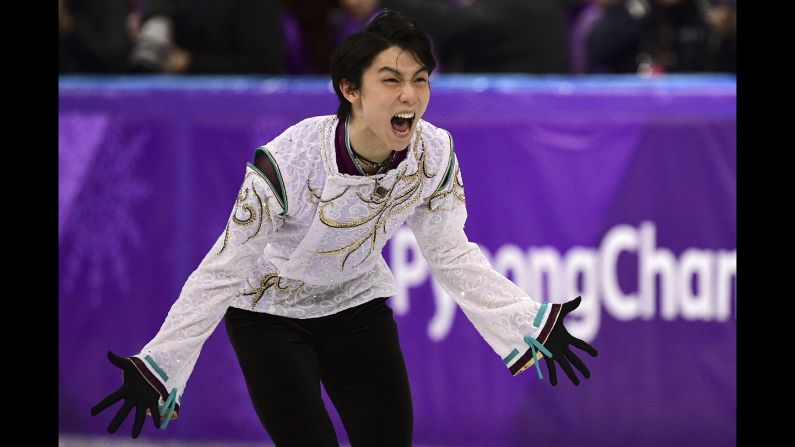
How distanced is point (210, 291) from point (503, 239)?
2.93 meters

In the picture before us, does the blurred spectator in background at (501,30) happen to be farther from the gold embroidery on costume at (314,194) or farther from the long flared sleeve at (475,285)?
the gold embroidery on costume at (314,194)

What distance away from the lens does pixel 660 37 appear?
8344 mm

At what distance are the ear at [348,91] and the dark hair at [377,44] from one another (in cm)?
1

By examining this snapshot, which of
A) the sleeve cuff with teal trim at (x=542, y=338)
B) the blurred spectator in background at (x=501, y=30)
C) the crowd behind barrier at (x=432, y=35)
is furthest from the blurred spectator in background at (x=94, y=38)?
the sleeve cuff with teal trim at (x=542, y=338)

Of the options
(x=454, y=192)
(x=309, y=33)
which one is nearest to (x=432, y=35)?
(x=309, y=33)

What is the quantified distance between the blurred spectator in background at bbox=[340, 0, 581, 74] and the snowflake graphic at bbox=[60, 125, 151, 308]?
1.70m

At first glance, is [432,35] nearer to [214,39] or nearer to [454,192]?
[214,39]

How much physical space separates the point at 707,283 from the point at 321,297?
2.88 meters

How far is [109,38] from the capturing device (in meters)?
8.16

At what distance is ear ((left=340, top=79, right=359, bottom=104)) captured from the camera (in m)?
3.97

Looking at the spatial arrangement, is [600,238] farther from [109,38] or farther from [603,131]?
[109,38]

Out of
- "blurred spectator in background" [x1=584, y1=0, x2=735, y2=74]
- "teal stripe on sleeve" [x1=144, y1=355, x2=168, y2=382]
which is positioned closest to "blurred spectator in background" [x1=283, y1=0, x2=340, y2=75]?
"blurred spectator in background" [x1=584, y1=0, x2=735, y2=74]

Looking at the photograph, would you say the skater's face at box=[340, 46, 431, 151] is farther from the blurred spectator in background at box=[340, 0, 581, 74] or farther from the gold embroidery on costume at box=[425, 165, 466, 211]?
the blurred spectator in background at box=[340, 0, 581, 74]
